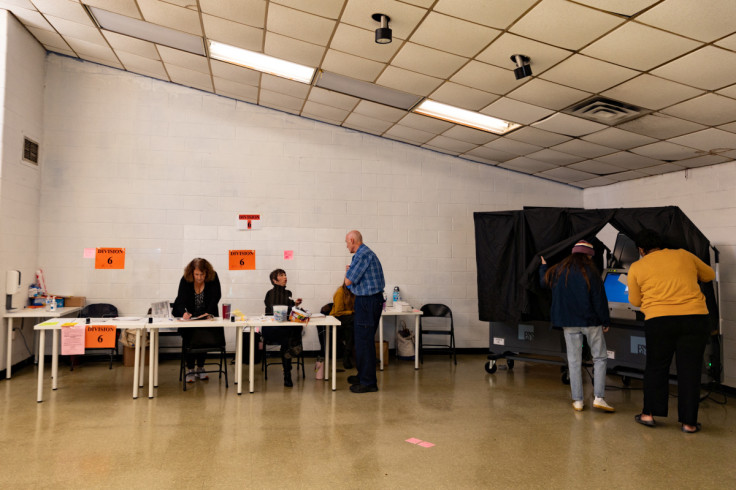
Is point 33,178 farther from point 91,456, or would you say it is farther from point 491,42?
point 491,42

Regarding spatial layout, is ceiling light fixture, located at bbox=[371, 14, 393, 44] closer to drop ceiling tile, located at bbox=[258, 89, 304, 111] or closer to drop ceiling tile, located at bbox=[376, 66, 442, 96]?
drop ceiling tile, located at bbox=[376, 66, 442, 96]

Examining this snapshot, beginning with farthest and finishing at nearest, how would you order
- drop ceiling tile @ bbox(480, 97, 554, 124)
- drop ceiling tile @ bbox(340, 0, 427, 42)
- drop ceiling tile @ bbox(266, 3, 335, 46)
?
drop ceiling tile @ bbox(480, 97, 554, 124) → drop ceiling tile @ bbox(266, 3, 335, 46) → drop ceiling tile @ bbox(340, 0, 427, 42)

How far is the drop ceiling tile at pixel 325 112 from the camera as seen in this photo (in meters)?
6.55

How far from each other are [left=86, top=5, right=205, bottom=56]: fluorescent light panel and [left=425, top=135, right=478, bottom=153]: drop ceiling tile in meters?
3.14

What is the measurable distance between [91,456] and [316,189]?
4.53 meters

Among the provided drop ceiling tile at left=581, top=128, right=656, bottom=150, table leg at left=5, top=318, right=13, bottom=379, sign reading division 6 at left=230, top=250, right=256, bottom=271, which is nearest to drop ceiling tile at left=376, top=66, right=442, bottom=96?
drop ceiling tile at left=581, top=128, right=656, bottom=150

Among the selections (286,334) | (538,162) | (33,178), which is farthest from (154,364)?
(538,162)

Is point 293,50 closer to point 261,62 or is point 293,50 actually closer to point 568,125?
point 261,62

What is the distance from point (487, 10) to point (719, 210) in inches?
158

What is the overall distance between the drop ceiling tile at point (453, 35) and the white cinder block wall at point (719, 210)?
11.5ft

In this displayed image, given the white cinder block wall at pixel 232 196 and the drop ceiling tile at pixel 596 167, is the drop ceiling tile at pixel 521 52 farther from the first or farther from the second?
the white cinder block wall at pixel 232 196

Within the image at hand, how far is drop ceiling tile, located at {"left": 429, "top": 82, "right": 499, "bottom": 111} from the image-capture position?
492 centimetres

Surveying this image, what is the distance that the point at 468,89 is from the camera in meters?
4.90

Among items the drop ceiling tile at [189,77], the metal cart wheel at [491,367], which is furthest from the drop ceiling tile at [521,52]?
the drop ceiling tile at [189,77]
